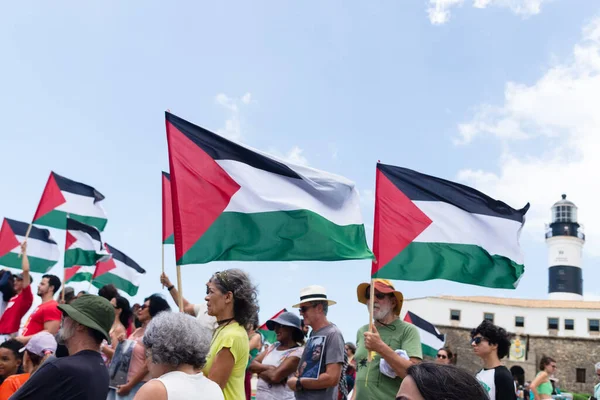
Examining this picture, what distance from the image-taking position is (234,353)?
155 inches

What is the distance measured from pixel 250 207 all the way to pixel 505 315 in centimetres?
5714

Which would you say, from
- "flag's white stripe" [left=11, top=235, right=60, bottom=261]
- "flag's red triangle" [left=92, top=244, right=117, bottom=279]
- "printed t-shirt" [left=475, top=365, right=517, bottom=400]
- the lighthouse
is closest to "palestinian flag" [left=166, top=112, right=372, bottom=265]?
"printed t-shirt" [left=475, top=365, right=517, bottom=400]

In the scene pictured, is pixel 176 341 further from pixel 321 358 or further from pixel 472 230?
pixel 472 230

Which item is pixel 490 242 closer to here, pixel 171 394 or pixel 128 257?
pixel 171 394

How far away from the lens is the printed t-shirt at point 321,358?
5105 millimetres

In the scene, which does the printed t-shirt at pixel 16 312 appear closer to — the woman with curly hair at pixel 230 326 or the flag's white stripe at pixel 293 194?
the flag's white stripe at pixel 293 194

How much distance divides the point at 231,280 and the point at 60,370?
1234 mm

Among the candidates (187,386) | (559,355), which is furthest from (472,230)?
(559,355)

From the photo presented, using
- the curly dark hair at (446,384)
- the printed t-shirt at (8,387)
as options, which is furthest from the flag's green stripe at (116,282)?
the curly dark hair at (446,384)

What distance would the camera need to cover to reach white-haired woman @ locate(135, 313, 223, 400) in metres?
3.15

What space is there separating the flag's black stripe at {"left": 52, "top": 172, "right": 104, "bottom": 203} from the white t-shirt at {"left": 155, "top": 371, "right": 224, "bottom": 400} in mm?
8963

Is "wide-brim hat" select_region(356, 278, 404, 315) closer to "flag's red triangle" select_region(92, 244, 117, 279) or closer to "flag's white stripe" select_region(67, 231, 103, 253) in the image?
"flag's white stripe" select_region(67, 231, 103, 253)

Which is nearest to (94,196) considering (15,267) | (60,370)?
(15,267)

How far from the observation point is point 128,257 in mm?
14688
